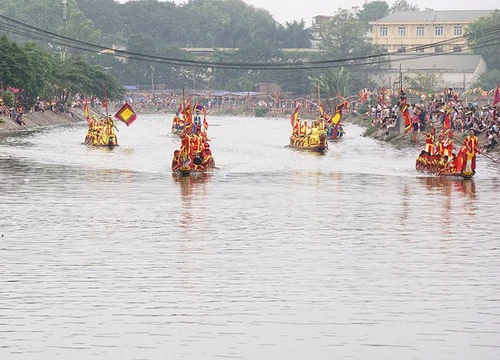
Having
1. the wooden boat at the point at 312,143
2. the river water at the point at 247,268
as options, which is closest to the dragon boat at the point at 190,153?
the river water at the point at 247,268

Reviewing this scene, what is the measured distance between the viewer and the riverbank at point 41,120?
316ft

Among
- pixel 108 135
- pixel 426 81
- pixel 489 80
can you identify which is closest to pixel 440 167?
pixel 108 135

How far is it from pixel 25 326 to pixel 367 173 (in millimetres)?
39317

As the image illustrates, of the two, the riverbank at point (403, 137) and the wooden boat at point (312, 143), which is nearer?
the riverbank at point (403, 137)

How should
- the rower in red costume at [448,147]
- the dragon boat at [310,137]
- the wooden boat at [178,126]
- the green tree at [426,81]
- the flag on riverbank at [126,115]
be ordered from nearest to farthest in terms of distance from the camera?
the rower in red costume at [448,147] < the flag on riverbank at [126,115] < the dragon boat at [310,137] < the wooden boat at [178,126] < the green tree at [426,81]

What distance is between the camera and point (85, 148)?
254 feet

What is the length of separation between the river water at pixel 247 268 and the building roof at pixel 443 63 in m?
134

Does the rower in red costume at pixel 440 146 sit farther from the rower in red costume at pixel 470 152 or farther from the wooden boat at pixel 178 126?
the wooden boat at pixel 178 126

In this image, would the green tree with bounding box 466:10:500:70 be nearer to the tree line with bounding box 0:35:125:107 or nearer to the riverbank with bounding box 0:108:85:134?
the tree line with bounding box 0:35:125:107

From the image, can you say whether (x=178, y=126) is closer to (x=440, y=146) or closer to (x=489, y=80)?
(x=440, y=146)

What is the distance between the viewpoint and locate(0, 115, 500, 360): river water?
19.9m

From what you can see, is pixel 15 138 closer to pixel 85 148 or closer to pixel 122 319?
pixel 85 148

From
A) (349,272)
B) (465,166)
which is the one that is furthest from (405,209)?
(349,272)

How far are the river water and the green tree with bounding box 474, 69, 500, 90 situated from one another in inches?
4786
